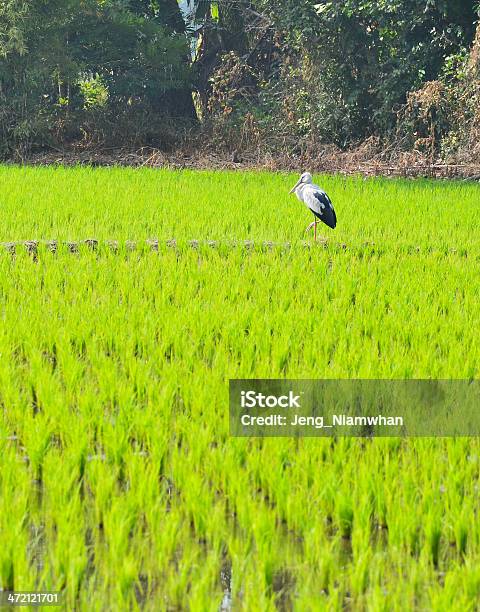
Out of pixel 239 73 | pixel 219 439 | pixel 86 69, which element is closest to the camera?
pixel 219 439

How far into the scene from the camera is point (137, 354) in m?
3.99

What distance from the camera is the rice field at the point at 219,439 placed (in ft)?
7.02

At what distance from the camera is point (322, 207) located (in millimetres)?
6617

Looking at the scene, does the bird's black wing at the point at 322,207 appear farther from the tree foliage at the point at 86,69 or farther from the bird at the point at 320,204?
the tree foliage at the point at 86,69

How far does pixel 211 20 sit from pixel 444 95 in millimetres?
5475

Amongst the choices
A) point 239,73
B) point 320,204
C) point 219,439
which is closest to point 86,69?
point 239,73

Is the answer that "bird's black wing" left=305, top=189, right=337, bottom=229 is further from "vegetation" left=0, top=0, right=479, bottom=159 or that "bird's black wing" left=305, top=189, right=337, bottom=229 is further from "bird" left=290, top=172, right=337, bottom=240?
"vegetation" left=0, top=0, right=479, bottom=159

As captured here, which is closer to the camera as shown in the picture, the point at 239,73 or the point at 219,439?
the point at 219,439

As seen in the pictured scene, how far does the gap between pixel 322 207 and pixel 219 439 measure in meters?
3.90

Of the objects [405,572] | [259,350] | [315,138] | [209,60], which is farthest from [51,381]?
[209,60]

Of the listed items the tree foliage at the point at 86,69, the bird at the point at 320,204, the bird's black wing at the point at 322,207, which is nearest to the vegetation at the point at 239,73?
the tree foliage at the point at 86,69

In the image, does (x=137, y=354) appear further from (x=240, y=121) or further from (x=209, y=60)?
(x=209, y=60)

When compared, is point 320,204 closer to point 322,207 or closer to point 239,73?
point 322,207

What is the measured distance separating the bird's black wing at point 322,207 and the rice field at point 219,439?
215 millimetres
